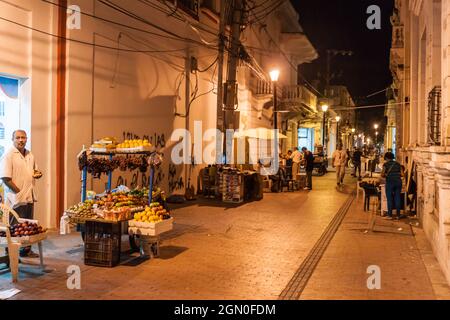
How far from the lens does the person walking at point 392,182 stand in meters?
12.0

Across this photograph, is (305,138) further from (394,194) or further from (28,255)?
(28,255)

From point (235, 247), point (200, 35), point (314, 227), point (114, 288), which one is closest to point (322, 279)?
point (235, 247)

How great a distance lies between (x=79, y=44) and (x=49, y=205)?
353 cm

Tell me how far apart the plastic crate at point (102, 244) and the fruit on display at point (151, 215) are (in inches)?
17.8

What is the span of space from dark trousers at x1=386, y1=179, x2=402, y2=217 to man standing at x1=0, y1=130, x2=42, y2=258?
8.57m

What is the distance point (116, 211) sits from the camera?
733cm

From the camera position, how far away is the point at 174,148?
15336 millimetres

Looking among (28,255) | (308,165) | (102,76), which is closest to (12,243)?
(28,255)

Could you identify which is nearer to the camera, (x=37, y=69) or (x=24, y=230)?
(x=24, y=230)

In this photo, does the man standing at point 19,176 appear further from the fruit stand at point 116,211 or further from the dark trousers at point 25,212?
the fruit stand at point 116,211

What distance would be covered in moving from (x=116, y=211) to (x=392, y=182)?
25.0 ft

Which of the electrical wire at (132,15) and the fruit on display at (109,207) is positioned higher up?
the electrical wire at (132,15)

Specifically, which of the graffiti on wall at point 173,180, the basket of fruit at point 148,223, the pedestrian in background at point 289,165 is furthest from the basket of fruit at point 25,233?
the pedestrian in background at point 289,165

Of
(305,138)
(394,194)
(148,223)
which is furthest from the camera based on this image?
(305,138)
